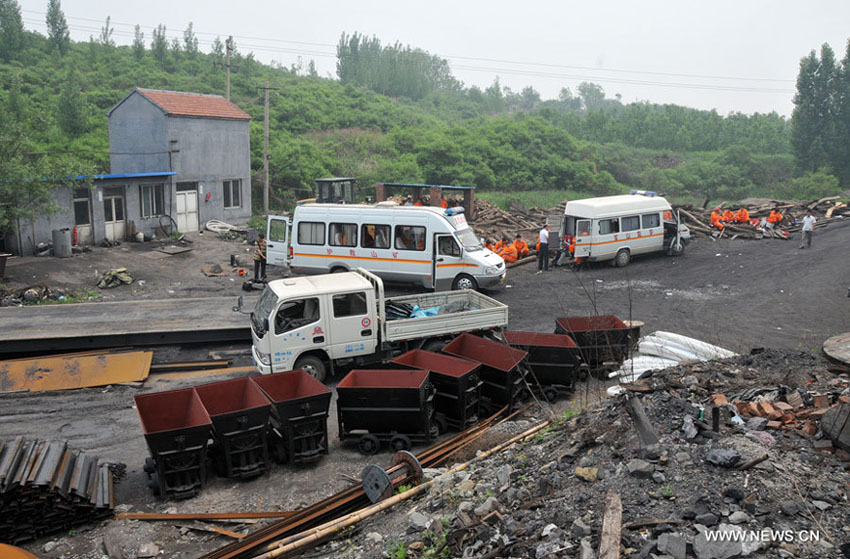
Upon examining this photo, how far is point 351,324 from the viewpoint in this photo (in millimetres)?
11766

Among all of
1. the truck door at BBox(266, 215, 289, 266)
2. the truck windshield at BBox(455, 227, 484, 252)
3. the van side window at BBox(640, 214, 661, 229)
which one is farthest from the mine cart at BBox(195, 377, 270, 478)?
the van side window at BBox(640, 214, 661, 229)

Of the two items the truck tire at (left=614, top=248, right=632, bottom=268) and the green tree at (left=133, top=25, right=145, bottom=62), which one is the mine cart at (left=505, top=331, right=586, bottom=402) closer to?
the truck tire at (left=614, top=248, right=632, bottom=268)

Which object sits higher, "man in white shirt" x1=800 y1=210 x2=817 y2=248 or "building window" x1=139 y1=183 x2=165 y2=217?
"building window" x1=139 y1=183 x2=165 y2=217

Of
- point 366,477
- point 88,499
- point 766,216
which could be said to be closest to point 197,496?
point 88,499

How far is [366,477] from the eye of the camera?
309 inches

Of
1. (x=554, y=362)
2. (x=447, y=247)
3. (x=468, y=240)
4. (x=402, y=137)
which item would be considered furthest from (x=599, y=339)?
(x=402, y=137)

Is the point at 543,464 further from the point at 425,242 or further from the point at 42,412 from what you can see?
the point at 425,242

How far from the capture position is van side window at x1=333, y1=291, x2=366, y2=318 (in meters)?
11.7

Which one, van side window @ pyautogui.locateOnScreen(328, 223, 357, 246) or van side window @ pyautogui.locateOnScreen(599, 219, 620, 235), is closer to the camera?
van side window @ pyautogui.locateOnScreen(328, 223, 357, 246)

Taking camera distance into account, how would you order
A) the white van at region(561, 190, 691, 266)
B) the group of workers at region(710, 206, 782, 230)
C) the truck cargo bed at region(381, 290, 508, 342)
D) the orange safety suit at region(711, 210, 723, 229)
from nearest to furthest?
the truck cargo bed at region(381, 290, 508, 342)
the white van at region(561, 190, 691, 266)
the orange safety suit at region(711, 210, 723, 229)
the group of workers at region(710, 206, 782, 230)

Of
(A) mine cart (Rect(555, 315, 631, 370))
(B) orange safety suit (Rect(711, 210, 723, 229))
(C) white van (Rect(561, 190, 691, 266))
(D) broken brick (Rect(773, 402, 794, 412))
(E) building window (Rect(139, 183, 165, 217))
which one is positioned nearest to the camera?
(D) broken brick (Rect(773, 402, 794, 412))

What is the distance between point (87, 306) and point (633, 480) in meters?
12.6

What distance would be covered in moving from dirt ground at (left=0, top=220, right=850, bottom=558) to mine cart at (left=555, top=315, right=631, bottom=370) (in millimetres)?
867

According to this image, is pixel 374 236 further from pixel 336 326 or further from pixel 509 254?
pixel 336 326
